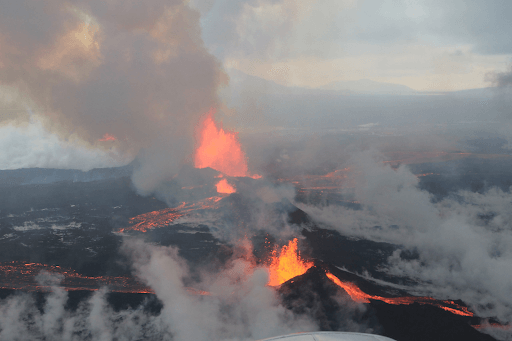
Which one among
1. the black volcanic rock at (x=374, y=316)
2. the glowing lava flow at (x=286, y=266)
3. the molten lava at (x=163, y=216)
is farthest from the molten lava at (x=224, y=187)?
the black volcanic rock at (x=374, y=316)

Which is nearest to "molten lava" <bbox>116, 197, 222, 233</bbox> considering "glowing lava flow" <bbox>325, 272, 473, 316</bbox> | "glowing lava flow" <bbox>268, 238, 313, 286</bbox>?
"glowing lava flow" <bbox>268, 238, 313, 286</bbox>

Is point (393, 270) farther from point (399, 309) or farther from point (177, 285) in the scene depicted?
point (177, 285)

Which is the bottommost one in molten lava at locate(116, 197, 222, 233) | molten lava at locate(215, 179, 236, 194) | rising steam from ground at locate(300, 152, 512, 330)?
rising steam from ground at locate(300, 152, 512, 330)

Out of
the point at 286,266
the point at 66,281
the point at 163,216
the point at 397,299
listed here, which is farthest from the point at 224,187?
the point at 397,299

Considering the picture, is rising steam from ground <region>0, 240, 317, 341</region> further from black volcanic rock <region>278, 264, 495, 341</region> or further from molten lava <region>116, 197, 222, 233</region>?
molten lava <region>116, 197, 222, 233</region>

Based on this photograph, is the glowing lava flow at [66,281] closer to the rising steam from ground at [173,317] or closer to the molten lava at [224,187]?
the rising steam from ground at [173,317]

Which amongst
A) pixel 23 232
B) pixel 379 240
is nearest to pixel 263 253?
pixel 379 240
